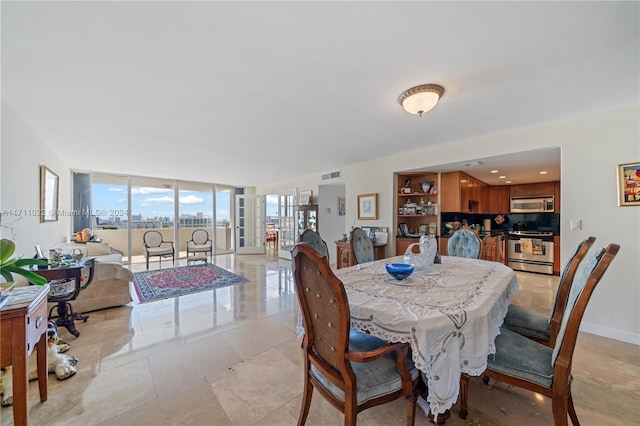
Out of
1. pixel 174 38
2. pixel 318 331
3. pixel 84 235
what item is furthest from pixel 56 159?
pixel 318 331

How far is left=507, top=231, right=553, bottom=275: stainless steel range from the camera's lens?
4.96 meters

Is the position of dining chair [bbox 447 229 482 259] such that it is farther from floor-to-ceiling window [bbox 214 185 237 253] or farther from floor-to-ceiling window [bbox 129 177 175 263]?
floor-to-ceiling window [bbox 129 177 175 263]

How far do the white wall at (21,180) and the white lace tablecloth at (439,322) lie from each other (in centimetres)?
322

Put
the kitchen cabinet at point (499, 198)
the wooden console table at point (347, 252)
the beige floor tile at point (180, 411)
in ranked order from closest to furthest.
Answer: the beige floor tile at point (180, 411) → the wooden console table at point (347, 252) → the kitchen cabinet at point (499, 198)

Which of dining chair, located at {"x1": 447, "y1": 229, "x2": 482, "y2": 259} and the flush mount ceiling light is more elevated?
the flush mount ceiling light

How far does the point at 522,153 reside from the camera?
10.3 feet

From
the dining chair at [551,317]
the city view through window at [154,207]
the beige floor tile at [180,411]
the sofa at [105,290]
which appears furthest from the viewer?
the city view through window at [154,207]

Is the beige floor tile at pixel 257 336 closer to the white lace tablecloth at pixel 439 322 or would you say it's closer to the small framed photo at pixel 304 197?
the white lace tablecloth at pixel 439 322

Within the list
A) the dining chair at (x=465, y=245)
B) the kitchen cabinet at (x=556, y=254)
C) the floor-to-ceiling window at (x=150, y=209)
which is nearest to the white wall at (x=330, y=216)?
the dining chair at (x=465, y=245)

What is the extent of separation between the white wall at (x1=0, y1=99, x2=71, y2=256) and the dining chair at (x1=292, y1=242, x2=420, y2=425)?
115 inches

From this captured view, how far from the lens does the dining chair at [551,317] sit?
5.25 feet

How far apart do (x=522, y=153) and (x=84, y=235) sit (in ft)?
23.3

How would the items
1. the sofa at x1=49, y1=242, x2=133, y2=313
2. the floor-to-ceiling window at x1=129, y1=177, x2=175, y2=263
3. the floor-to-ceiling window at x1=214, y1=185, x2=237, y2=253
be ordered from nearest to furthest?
the sofa at x1=49, y1=242, x2=133, y2=313 → the floor-to-ceiling window at x1=129, y1=177, x2=175, y2=263 → the floor-to-ceiling window at x1=214, y1=185, x2=237, y2=253

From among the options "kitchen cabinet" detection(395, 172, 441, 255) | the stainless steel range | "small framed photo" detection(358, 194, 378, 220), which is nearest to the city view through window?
"small framed photo" detection(358, 194, 378, 220)
